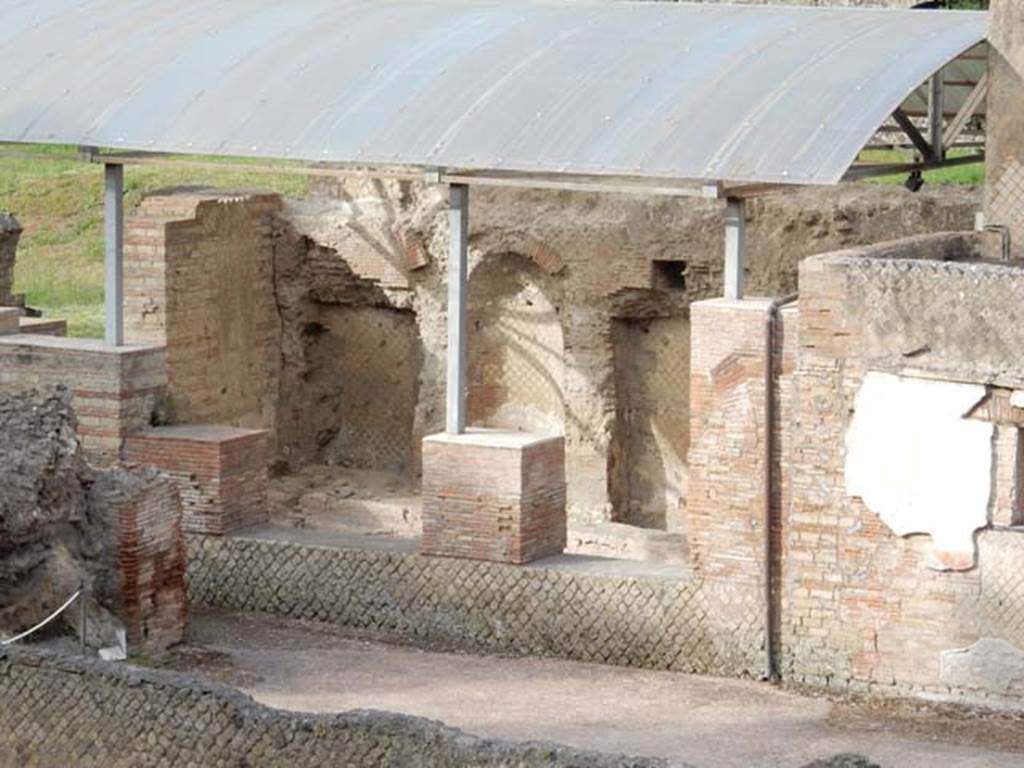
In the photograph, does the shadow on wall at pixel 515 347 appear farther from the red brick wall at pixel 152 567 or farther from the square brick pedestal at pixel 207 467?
the red brick wall at pixel 152 567

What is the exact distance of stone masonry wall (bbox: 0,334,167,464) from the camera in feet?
51.8

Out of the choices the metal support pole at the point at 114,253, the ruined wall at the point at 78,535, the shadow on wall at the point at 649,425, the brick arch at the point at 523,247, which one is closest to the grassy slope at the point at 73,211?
the shadow on wall at the point at 649,425

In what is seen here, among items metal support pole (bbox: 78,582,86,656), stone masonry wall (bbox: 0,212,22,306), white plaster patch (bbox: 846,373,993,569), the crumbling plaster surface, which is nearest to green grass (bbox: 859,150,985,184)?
the crumbling plaster surface

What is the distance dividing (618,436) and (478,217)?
1.84m

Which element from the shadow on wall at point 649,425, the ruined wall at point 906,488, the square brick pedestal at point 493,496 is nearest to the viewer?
the ruined wall at point 906,488

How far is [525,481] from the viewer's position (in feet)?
48.9

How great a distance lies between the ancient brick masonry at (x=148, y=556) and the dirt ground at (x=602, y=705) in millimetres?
181

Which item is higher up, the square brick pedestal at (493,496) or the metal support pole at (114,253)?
the metal support pole at (114,253)

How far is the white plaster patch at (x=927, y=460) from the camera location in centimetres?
1355

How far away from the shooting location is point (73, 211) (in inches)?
1018

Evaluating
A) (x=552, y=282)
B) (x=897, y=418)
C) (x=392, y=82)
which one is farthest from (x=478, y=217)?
(x=897, y=418)

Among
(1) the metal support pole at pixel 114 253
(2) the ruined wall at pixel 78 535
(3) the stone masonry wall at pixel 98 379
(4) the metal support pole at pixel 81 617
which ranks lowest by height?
(4) the metal support pole at pixel 81 617

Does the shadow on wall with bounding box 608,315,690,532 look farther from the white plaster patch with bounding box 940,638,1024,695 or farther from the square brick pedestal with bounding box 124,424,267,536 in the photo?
the white plaster patch with bounding box 940,638,1024,695

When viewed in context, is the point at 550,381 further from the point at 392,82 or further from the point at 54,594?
the point at 54,594
